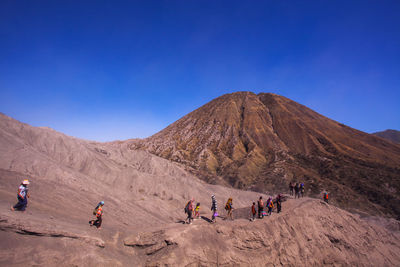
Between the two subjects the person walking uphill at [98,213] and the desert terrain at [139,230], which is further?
the person walking uphill at [98,213]

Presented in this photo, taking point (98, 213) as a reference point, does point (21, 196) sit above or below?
above

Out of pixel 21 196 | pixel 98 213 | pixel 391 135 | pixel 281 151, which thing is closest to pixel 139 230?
pixel 98 213

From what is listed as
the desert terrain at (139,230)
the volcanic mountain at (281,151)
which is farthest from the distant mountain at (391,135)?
the desert terrain at (139,230)

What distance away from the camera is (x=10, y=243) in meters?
7.05

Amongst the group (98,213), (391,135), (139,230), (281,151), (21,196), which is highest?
(391,135)

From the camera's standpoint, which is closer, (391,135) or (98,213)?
(98,213)

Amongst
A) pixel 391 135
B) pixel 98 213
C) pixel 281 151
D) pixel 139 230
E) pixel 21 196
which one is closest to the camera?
pixel 21 196

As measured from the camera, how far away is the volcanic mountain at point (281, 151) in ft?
123

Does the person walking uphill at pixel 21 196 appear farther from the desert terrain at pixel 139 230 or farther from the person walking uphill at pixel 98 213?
the person walking uphill at pixel 98 213

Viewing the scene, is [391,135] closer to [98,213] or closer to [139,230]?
[139,230]

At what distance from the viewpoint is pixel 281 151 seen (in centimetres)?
5216

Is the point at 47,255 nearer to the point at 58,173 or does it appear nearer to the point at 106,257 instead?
the point at 106,257

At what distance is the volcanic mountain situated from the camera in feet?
123

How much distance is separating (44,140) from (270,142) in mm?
47530
